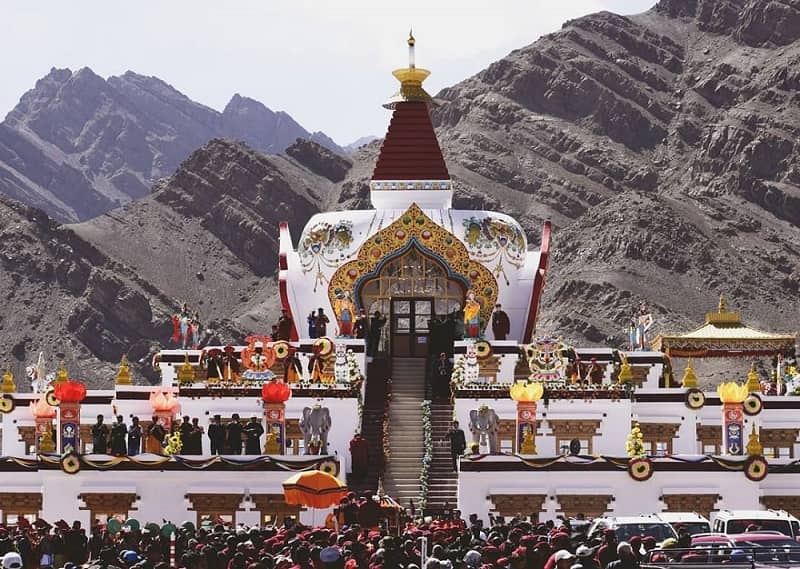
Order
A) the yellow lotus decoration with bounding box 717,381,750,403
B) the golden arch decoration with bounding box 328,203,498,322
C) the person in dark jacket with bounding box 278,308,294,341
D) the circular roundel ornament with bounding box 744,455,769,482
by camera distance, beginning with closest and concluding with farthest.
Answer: the circular roundel ornament with bounding box 744,455,769,482
the yellow lotus decoration with bounding box 717,381,750,403
the person in dark jacket with bounding box 278,308,294,341
the golden arch decoration with bounding box 328,203,498,322

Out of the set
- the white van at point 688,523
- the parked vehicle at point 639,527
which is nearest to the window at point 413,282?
the white van at point 688,523

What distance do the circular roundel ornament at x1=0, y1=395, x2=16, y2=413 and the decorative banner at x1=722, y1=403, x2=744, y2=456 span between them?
78.0ft

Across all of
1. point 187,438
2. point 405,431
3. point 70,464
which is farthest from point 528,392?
point 70,464

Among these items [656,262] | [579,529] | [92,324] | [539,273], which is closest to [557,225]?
[656,262]

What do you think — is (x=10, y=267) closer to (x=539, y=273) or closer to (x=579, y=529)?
(x=539, y=273)

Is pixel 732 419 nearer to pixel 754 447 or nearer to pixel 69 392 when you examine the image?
pixel 754 447

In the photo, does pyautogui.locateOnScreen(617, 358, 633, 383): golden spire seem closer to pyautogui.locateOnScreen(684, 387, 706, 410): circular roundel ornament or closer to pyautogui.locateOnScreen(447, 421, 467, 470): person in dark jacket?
pyautogui.locateOnScreen(684, 387, 706, 410): circular roundel ornament

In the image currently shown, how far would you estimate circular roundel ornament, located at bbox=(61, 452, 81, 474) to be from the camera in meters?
60.1

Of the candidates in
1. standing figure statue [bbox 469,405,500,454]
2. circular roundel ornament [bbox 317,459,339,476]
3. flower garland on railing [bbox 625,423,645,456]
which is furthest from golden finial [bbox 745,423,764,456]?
circular roundel ornament [bbox 317,459,339,476]

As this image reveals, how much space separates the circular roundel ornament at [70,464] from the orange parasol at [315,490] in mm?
8481

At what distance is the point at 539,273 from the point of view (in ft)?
246

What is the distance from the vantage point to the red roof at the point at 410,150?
258 feet

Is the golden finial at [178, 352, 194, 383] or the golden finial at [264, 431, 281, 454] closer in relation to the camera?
the golden finial at [264, 431, 281, 454]

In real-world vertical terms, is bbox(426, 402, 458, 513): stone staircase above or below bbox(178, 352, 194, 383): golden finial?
below
